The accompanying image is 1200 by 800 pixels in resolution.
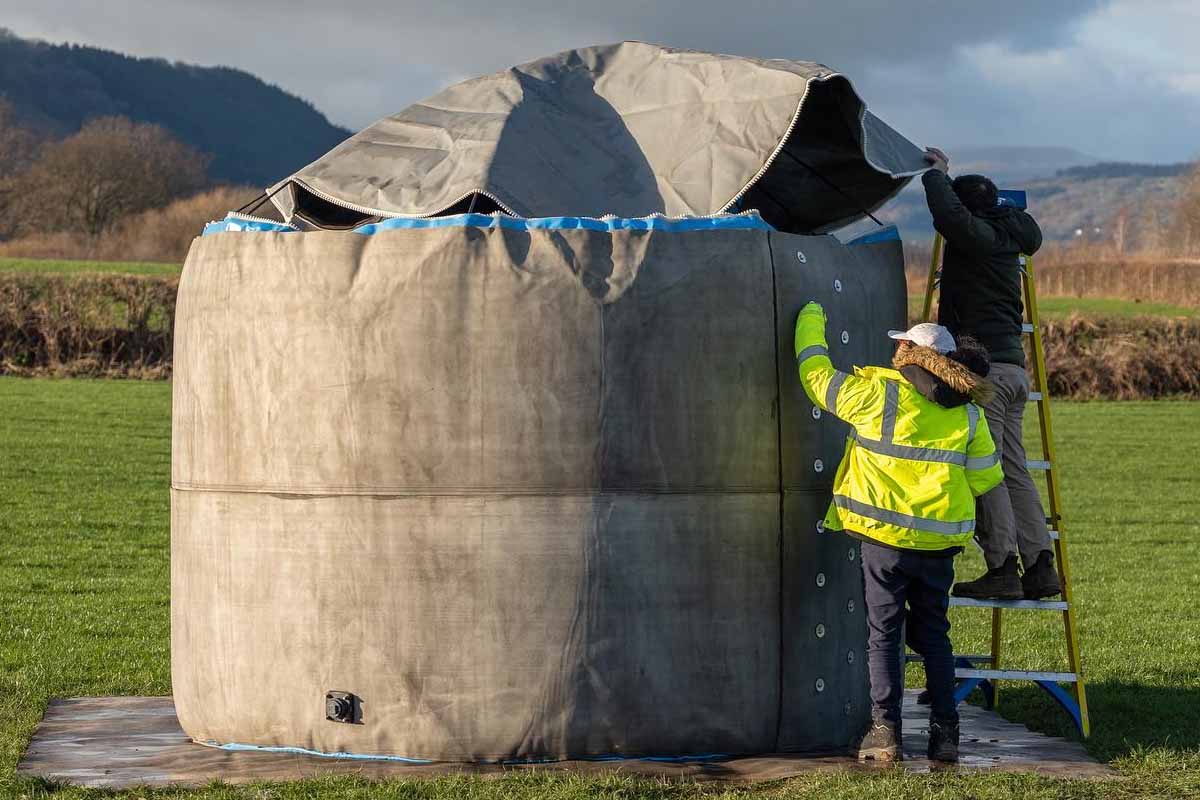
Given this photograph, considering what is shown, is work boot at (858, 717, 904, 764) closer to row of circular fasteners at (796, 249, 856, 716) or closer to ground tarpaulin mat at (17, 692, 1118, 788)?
ground tarpaulin mat at (17, 692, 1118, 788)

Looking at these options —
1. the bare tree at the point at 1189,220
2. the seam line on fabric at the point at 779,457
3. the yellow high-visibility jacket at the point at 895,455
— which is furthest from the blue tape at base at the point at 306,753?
the bare tree at the point at 1189,220

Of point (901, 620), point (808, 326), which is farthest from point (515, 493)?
point (901, 620)

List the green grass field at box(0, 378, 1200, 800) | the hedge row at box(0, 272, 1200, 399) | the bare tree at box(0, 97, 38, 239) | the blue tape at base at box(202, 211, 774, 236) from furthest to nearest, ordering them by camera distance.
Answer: the bare tree at box(0, 97, 38, 239), the hedge row at box(0, 272, 1200, 399), the blue tape at base at box(202, 211, 774, 236), the green grass field at box(0, 378, 1200, 800)

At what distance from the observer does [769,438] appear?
23.1 ft

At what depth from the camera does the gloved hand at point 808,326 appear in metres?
6.93

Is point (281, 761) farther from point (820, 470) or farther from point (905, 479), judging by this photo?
point (905, 479)

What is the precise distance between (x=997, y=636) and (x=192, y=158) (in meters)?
106

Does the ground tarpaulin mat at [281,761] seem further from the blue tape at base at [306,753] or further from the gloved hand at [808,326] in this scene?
the gloved hand at [808,326]

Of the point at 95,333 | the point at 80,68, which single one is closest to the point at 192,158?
the point at 95,333

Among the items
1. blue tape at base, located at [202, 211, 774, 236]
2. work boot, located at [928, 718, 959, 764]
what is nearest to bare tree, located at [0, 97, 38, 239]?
blue tape at base, located at [202, 211, 774, 236]

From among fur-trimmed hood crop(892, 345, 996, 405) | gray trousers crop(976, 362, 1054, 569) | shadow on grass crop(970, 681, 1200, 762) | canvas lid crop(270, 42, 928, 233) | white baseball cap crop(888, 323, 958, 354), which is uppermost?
canvas lid crop(270, 42, 928, 233)

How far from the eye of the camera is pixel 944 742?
7094 millimetres

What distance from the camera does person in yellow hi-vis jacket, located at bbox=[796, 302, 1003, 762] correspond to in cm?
686

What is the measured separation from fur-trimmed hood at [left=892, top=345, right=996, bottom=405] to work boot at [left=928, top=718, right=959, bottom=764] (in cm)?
153
